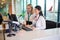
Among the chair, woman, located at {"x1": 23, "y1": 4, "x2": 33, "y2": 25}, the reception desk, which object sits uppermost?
woman, located at {"x1": 23, "y1": 4, "x2": 33, "y2": 25}

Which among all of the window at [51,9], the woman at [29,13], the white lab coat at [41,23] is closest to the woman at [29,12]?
the woman at [29,13]

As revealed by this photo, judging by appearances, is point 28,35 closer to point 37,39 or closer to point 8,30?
point 37,39

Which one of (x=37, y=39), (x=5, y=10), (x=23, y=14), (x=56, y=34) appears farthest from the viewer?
(x=56, y=34)

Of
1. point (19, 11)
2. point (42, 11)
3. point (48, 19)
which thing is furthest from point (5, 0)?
point (48, 19)

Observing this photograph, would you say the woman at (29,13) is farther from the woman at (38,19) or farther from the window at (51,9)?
the window at (51,9)

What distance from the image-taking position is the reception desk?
5.89 ft

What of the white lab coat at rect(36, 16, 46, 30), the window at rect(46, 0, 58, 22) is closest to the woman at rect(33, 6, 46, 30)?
the white lab coat at rect(36, 16, 46, 30)

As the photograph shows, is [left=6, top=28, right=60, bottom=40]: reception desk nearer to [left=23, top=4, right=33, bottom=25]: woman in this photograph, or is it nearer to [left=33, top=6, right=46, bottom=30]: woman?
[left=33, top=6, right=46, bottom=30]: woman

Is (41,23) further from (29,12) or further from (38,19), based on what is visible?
(29,12)

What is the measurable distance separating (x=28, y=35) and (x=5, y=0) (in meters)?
0.65

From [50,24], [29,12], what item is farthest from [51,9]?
[29,12]

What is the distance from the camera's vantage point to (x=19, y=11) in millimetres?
1714

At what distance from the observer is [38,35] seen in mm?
1922

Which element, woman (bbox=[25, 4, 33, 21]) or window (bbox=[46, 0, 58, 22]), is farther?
window (bbox=[46, 0, 58, 22])
